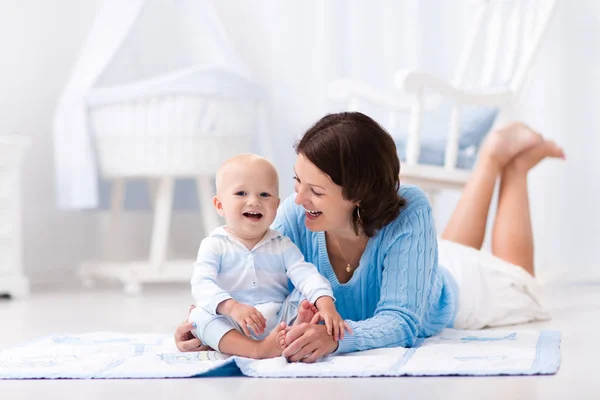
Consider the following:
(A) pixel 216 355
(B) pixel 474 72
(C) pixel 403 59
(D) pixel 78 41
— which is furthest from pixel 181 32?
(A) pixel 216 355

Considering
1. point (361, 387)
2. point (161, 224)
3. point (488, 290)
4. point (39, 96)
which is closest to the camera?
point (361, 387)

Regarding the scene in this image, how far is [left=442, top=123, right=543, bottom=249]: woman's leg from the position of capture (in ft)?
6.99

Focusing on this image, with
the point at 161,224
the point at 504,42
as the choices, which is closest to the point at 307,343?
the point at 161,224

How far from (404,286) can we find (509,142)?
0.83 metres

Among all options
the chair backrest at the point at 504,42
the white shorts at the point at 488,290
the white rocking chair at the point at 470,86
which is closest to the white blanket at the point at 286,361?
the white shorts at the point at 488,290

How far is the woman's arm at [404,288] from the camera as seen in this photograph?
139cm

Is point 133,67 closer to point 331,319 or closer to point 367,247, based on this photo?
point 367,247

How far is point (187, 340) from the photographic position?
1464mm

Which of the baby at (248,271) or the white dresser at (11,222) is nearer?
the baby at (248,271)

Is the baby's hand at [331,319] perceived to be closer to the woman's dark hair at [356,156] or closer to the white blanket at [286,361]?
the white blanket at [286,361]

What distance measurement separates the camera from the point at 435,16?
3180 mm

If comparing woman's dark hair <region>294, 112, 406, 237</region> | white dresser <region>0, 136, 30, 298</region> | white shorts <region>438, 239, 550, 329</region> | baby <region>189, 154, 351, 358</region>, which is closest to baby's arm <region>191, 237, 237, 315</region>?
baby <region>189, 154, 351, 358</region>

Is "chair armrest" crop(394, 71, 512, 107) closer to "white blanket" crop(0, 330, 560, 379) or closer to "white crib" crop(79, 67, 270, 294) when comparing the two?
"white crib" crop(79, 67, 270, 294)

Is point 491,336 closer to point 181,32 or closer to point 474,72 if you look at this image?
point 474,72
